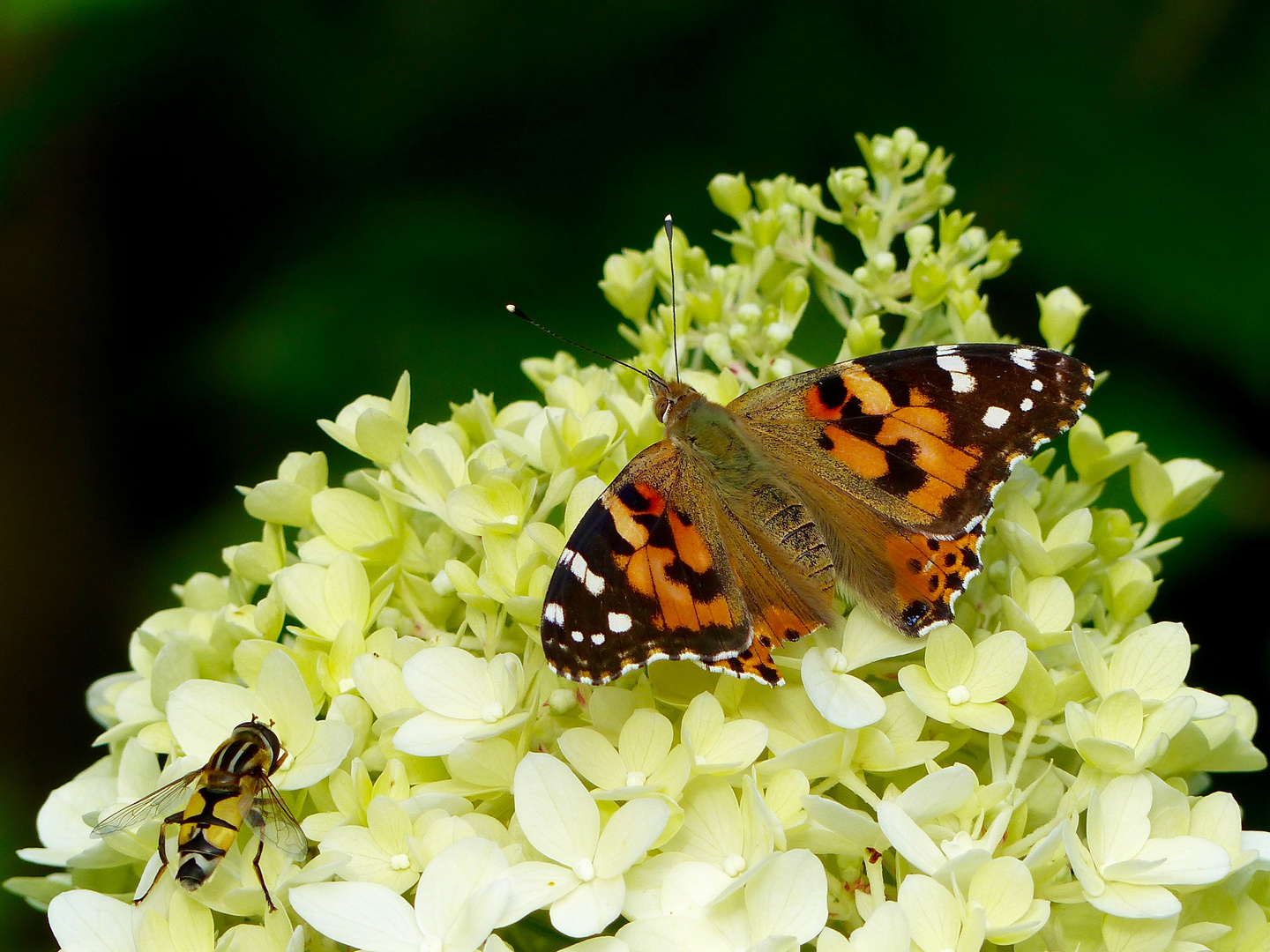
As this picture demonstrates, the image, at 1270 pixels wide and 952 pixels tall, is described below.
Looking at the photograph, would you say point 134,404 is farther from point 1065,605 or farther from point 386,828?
point 1065,605

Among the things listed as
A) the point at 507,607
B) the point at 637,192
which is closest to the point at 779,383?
the point at 507,607

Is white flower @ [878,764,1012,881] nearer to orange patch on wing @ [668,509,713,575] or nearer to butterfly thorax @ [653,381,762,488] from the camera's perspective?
orange patch on wing @ [668,509,713,575]

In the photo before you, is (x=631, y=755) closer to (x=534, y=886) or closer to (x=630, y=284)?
(x=534, y=886)

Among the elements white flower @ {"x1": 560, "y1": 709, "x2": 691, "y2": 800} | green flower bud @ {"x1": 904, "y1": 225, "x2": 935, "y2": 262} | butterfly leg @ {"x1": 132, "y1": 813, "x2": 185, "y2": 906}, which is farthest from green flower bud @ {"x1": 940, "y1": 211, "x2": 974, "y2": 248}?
butterfly leg @ {"x1": 132, "y1": 813, "x2": 185, "y2": 906}

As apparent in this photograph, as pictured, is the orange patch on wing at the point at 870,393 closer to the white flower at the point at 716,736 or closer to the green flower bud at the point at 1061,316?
the green flower bud at the point at 1061,316

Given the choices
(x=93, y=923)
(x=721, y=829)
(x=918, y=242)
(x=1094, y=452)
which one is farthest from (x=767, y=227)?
(x=93, y=923)

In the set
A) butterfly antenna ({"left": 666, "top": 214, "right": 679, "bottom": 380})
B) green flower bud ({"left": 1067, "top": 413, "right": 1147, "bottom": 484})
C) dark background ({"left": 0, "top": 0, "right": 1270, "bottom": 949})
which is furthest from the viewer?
dark background ({"left": 0, "top": 0, "right": 1270, "bottom": 949})

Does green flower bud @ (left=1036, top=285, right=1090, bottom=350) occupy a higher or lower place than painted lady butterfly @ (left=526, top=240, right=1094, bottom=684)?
higher
